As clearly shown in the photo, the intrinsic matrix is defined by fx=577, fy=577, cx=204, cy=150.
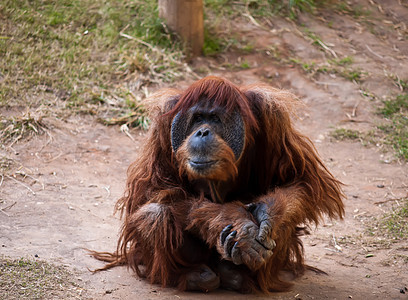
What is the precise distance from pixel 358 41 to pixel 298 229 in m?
4.79

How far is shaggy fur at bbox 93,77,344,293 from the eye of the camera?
323 centimetres

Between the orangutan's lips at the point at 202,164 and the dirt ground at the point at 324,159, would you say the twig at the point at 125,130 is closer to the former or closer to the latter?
the dirt ground at the point at 324,159

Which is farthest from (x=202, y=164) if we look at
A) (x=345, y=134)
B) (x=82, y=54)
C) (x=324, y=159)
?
(x=82, y=54)

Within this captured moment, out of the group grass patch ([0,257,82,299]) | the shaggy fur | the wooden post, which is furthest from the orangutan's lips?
the wooden post

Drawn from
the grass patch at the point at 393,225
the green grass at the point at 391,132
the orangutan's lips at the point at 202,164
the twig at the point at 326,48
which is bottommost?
the grass patch at the point at 393,225

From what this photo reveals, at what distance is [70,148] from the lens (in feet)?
17.8

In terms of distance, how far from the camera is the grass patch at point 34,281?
294 centimetres

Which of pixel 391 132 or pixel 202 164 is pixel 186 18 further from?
pixel 202 164

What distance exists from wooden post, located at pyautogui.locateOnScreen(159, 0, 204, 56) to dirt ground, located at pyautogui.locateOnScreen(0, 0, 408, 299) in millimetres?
281

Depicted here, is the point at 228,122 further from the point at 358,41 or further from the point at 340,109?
the point at 358,41

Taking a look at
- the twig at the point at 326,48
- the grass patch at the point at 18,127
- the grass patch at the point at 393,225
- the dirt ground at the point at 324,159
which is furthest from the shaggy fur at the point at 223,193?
the twig at the point at 326,48

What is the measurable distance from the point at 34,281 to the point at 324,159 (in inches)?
135

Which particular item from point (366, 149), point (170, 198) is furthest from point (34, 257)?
point (366, 149)

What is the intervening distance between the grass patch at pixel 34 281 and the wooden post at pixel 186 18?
432 cm
